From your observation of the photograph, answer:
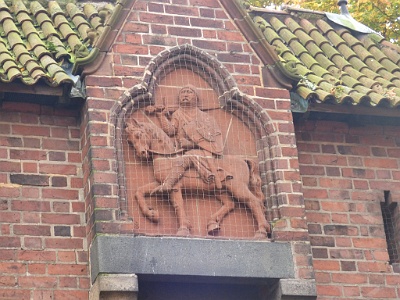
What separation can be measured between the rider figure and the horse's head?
243 mm

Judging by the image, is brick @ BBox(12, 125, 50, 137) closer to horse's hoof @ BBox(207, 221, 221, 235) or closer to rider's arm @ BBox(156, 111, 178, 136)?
rider's arm @ BBox(156, 111, 178, 136)

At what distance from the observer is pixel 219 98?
37.8 feet

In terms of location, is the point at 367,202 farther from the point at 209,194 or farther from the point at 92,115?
the point at 92,115

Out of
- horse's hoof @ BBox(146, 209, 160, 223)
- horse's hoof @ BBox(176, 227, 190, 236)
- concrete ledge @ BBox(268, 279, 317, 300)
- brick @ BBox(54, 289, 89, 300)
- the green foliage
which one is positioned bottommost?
concrete ledge @ BBox(268, 279, 317, 300)

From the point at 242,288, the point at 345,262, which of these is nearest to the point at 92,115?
the point at 242,288

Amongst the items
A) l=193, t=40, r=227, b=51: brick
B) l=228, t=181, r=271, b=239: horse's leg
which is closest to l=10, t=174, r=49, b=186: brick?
l=228, t=181, r=271, b=239: horse's leg

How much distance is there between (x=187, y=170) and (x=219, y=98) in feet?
3.15

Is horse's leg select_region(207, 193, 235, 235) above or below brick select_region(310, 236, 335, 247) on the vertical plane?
above

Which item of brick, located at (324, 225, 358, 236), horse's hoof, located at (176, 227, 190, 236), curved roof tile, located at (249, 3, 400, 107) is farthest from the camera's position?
curved roof tile, located at (249, 3, 400, 107)

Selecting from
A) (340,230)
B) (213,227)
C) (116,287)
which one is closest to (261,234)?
(213,227)

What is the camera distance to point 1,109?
11062mm

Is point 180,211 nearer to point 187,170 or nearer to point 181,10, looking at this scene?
point 187,170

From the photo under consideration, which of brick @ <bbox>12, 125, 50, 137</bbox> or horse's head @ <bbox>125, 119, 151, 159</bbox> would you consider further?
brick @ <bbox>12, 125, 50, 137</bbox>

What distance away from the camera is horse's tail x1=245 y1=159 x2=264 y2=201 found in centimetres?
1111
